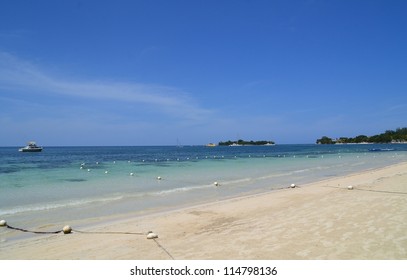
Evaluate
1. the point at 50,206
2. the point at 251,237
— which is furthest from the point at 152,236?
the point at 50,206

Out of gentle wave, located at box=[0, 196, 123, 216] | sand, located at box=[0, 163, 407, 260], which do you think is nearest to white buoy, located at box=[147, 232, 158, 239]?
sand, located at box=[0, 163, 407, 260]

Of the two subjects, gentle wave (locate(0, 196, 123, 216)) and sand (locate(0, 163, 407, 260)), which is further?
gentle wave (locate(0, 196, 123, 216))

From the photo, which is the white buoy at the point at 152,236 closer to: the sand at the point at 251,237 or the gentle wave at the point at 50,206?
the sand at the point at 251,237

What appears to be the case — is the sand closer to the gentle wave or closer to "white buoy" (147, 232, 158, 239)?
"white buoy" (147, 232, 158, 239)

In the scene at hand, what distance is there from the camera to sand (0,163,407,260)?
554 centimetres

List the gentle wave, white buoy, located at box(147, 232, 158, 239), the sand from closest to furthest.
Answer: the sand, white buoy, located at box(147, 232, 158, 239), the gentle wave

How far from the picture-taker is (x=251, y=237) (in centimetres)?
654

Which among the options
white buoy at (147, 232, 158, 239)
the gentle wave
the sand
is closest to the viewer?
the sand

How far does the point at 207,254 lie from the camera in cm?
564

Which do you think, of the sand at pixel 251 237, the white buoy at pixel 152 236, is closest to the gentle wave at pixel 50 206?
the sand at pixel 251 237

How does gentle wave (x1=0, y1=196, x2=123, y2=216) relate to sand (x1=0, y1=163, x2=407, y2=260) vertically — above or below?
below

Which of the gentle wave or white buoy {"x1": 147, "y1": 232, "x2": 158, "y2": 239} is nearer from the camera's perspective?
white buoy {"x1": 147, "y1": 232, "x2": 158, "y2": 239}
